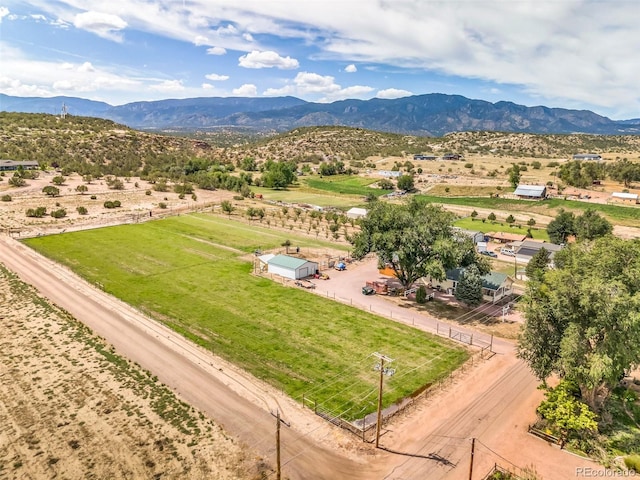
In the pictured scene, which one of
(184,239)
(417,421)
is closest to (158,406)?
(417,421)

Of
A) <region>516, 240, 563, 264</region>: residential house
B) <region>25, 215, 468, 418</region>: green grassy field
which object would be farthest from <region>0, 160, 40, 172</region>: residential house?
<region>516, 240, 563, 264</region>: residential house

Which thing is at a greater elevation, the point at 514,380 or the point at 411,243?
the point at 411,243

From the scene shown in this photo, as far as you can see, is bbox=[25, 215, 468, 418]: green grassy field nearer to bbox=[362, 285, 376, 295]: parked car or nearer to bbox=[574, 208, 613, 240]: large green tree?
bbox=[362, 285, 376, 295]: parked car

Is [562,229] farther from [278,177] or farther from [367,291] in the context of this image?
[278,177]

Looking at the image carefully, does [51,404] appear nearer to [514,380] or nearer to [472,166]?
[514,380]

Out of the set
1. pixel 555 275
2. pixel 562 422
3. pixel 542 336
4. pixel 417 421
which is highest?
pixel 555 275

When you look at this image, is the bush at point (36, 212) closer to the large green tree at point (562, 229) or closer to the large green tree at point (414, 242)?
the large green tree at point (414, 242)

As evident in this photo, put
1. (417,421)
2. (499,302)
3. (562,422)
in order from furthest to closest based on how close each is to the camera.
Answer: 1. (499,302)
2. (417,421)
3. (562,422)

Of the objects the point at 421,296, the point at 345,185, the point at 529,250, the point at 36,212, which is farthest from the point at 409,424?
the point at 345,185
